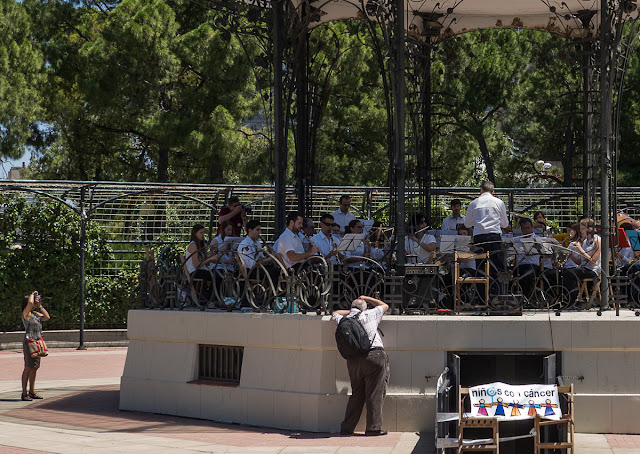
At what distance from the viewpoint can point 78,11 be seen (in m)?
33.8

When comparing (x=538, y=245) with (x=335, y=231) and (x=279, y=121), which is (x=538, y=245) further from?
(x=279, y=121)

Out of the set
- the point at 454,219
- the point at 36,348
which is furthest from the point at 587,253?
the point at 36,348

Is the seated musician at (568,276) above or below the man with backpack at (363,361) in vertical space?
above

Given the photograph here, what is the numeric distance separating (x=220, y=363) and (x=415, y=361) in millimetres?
2674

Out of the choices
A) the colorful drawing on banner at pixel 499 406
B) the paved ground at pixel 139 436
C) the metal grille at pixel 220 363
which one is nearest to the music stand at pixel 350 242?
the metal grille at pixel 220 363

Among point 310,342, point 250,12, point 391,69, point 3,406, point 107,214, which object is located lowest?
point 3,406

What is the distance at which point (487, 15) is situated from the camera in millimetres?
19219

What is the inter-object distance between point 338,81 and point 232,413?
59.6 ft

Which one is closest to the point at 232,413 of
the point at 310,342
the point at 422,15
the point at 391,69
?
the point at 310,342

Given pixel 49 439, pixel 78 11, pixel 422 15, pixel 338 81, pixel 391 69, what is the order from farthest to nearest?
1. pixel 78 11
2. pixel 338 81
3. pixel 422 15
4. pixel 391 69
5. pixel 49 439

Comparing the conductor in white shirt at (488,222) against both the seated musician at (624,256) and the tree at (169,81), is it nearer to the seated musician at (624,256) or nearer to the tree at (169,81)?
the seated musician at (624,256)

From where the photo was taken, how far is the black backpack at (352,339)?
1120cm

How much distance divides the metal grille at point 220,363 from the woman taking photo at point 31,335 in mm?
2796

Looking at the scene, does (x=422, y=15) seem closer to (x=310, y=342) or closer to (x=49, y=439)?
(x=310, y=342)
